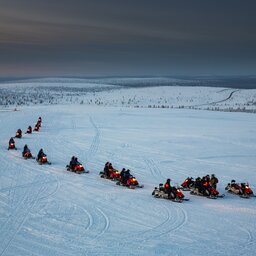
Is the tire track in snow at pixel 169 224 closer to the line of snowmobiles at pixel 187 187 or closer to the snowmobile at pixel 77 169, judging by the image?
the line of snowmobiles at pixel 187 187

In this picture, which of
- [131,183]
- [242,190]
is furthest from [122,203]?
[242,190]

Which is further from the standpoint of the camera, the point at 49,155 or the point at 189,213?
the point at 49,155

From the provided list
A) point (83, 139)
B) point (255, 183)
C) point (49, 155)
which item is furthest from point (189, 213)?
point (83, 139)

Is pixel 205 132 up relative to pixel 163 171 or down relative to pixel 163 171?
up

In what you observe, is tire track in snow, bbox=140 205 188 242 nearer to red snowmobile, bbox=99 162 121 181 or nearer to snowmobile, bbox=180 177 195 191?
snowmobile, bbox=180 177 195 191

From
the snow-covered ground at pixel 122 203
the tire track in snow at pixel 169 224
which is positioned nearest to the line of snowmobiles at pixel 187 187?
the snow-covered ground at pixel 122 203

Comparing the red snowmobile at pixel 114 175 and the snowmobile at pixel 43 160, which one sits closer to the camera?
the red snowmobile at pixel 114 175

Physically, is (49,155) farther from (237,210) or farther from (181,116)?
(181,116)

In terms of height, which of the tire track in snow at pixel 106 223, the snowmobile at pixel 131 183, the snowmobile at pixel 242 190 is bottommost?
the tire track in snow at pixel 106 223
